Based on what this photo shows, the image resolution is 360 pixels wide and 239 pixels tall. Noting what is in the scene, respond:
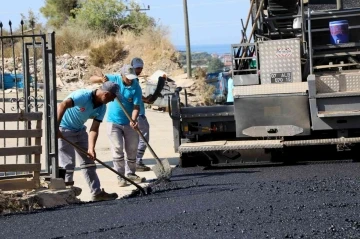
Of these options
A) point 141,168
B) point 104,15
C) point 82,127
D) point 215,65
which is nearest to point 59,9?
point 104,15

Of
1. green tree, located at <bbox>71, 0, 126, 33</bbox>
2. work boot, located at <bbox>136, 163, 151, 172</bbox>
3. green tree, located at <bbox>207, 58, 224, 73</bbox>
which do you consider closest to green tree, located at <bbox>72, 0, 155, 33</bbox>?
green tree, located at <bbox>71, 0, 126, 33</bbox>

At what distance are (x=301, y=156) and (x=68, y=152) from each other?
359 centimetres

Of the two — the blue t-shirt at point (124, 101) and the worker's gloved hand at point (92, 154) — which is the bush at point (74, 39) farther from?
the worker's gloved hand at point (92, 154)

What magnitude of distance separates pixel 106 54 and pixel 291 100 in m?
30.5

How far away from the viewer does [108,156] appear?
14.0 m

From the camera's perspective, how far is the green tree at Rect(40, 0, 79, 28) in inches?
2326

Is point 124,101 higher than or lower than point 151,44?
lower

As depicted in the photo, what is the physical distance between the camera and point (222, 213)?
686 cm

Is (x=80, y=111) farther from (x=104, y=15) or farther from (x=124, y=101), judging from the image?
(x=104, y=15)

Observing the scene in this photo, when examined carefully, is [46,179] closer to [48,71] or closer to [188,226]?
[48,71]

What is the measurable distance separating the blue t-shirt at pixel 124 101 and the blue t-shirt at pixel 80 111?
1.30 meters

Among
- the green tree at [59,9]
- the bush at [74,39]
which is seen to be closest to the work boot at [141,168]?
the bush at [74,39]

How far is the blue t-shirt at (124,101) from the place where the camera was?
10367 mm

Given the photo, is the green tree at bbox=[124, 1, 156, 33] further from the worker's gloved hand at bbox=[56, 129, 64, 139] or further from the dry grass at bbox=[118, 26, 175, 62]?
the worker's gloved hand at bbox=[56, 129, 64, 139]
